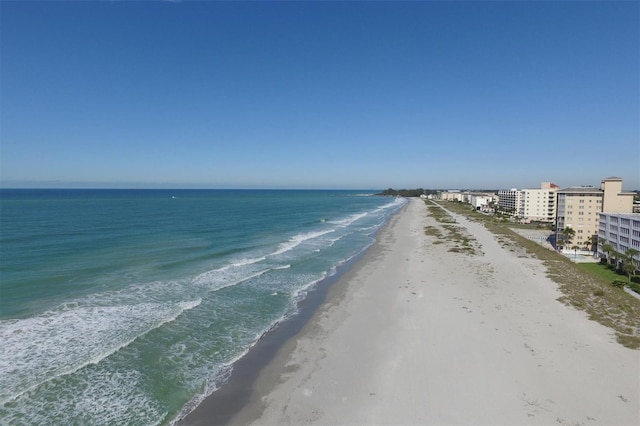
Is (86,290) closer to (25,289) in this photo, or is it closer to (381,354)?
(25,289)

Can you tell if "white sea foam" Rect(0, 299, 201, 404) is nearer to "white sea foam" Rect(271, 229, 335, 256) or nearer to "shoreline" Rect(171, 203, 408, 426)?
"shoreline" Rect(171, 203, 408, 426)

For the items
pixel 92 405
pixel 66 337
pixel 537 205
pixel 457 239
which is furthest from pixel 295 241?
pixel 537 205

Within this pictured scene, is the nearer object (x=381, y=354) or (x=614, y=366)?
(x=614, y=366)

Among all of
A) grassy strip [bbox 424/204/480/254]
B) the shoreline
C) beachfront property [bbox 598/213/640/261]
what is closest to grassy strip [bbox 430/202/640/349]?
beachfront property [bbox 598/213/640/261]

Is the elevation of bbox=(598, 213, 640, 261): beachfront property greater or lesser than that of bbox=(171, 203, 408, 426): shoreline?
greater

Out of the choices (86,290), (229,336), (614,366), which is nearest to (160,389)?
(229,336)

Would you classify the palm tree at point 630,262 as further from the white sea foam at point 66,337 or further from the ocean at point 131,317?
the white sea foam at point 66,337
